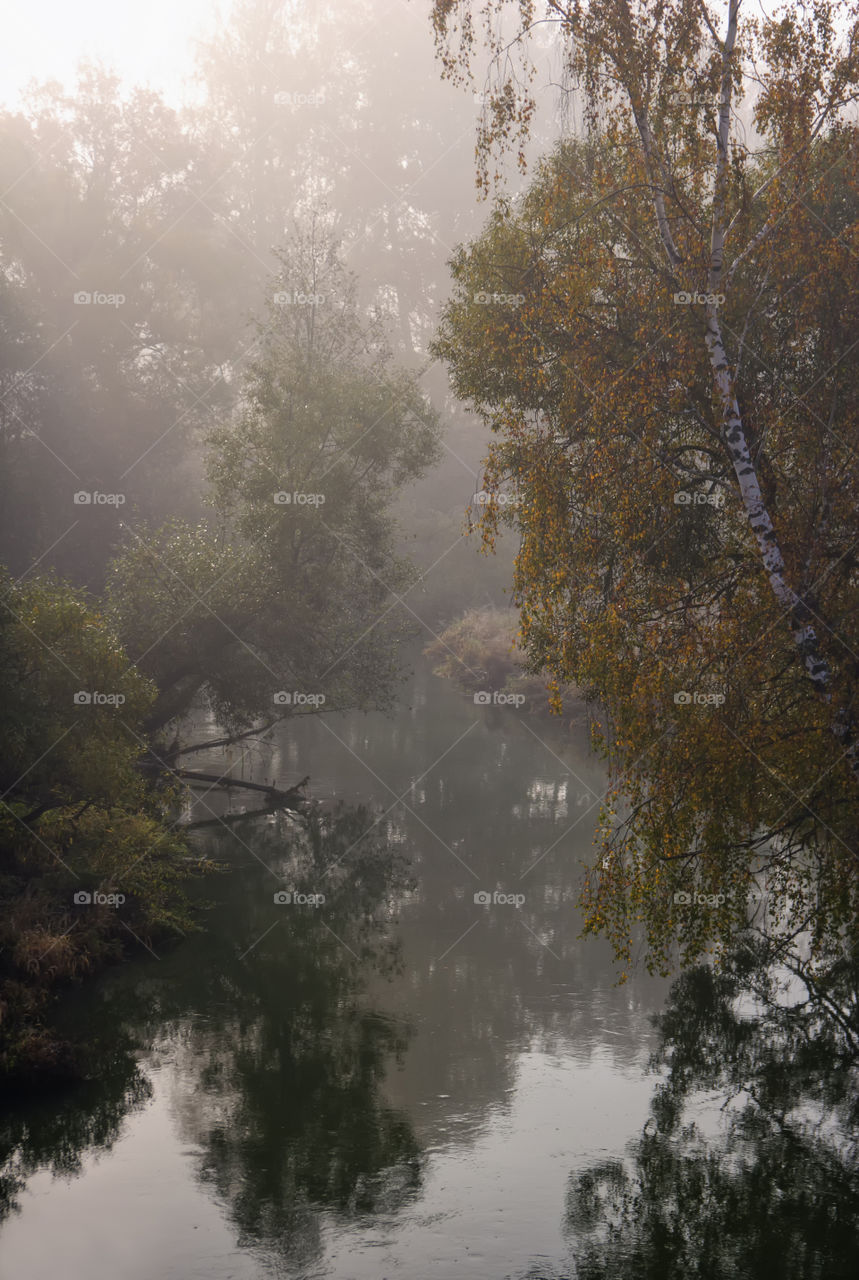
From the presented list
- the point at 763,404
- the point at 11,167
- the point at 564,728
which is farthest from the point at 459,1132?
the point at 11,167

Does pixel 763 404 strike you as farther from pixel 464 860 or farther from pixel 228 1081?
pixel 464 860

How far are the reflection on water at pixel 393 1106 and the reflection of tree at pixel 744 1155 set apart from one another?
39 millimetres

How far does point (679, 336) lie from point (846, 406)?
1.88 m

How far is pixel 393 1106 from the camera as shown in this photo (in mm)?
14109

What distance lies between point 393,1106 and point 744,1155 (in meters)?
4.04

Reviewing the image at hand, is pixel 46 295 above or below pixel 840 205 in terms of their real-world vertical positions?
above

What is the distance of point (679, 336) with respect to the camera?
40.3ft
